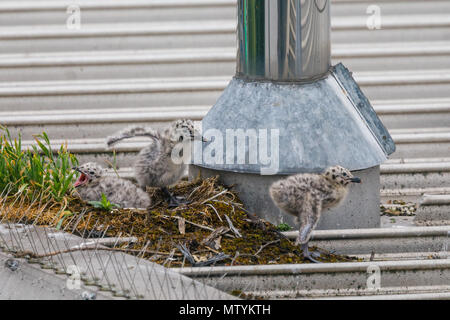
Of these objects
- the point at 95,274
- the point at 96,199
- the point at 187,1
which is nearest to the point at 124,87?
the point at 187,1

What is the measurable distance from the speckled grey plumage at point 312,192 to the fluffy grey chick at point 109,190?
3.67 ft

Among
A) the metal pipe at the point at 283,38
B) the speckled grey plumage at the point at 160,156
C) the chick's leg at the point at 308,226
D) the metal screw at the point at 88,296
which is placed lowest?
the metal screw at the point at 88,296

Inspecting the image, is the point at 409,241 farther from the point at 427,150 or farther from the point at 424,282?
the point at 427,150

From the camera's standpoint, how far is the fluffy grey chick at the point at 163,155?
19.2 feet

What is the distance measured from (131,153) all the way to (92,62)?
1.46 metres

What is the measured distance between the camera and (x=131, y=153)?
24.3ft

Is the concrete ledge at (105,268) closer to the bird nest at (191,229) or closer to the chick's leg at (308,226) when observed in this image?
the bird nest at (191,229)

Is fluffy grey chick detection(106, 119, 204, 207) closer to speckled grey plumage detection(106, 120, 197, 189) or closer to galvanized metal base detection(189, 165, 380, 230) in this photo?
speckled grey plumage detection(106, 120, 197, 189)

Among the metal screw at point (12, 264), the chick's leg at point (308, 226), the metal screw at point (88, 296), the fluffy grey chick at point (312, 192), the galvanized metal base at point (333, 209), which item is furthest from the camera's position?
the galvanized metal base at point (333, 209)

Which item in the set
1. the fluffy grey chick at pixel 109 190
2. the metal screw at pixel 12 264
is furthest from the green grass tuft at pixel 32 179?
the metal screw at pixel 12 264

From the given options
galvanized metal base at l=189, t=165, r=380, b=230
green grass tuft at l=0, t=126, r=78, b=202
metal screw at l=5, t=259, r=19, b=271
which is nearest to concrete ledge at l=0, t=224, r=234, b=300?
metal screw at l=5, t=259, r=19, b=271

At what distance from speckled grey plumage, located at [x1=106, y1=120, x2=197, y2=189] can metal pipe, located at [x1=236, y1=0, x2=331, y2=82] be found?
2.56 feet

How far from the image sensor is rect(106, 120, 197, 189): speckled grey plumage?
5859mm
